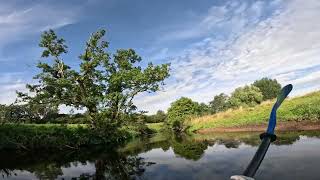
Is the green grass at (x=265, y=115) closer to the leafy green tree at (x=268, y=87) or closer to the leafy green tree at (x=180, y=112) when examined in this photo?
the leafy green tree at (x=180, y=112)

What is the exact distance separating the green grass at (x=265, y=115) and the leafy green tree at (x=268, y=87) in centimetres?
8640

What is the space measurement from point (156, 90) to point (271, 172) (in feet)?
96.9

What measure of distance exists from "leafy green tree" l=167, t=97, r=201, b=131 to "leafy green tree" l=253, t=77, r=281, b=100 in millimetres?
73138

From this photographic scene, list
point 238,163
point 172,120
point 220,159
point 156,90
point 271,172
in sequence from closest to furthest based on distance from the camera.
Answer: point 271,172, point 238,163, point 220,159, point 156,90, point 172,120

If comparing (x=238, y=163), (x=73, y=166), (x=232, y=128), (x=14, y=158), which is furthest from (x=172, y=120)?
(x=238, y=163)

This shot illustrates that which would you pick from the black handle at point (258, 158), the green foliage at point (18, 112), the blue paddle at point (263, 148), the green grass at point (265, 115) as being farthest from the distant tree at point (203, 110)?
the black handle at point (258, 158)

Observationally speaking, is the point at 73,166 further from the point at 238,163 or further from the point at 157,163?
the point at 238,163

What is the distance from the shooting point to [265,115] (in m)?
40.0

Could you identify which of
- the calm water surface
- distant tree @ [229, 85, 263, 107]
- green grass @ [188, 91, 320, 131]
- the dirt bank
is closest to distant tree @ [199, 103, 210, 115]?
distant tree @ [229, 85, 263, 107]

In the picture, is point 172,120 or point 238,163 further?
point 172,120

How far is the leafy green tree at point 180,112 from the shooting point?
6369 cm

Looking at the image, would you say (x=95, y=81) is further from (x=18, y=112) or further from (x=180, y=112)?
(x=180, y=112)

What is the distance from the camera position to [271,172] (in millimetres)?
14117

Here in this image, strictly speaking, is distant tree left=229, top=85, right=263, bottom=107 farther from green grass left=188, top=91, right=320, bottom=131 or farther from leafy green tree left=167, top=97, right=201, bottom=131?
green grass left=188, top=91, right=320, bottom=131
